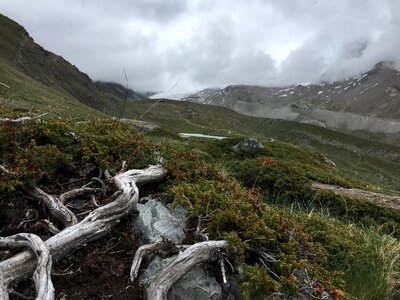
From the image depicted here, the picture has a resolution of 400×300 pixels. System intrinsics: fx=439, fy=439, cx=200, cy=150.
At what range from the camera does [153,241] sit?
5.80 metres

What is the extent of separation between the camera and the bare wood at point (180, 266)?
4.81 metres

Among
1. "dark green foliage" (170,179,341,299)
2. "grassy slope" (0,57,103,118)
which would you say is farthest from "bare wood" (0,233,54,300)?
"grassy slope" (0,57,103,118)

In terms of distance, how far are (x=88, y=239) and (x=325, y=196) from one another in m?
9.18

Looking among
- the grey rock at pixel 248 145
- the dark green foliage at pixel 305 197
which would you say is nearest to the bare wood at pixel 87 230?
the dark green foliage at pixel 305 197

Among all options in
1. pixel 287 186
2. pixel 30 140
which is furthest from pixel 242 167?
pixel 30 140

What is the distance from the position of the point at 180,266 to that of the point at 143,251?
555 millimetres

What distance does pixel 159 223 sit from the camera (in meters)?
6.24

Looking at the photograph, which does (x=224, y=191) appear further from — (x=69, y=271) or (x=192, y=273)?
(x=69, y=271)

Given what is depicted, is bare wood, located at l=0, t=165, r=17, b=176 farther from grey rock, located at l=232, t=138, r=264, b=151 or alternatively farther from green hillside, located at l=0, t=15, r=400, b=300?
grey rock, located at l=232, t=138, r=264, b=151

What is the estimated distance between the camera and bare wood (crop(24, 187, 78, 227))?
19.1ft

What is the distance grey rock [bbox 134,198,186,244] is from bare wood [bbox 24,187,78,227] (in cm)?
94

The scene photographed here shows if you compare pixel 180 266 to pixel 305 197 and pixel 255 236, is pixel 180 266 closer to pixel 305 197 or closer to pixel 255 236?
pixel 255 236

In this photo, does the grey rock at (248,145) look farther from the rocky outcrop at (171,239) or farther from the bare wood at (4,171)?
the bare wood at (4,171)

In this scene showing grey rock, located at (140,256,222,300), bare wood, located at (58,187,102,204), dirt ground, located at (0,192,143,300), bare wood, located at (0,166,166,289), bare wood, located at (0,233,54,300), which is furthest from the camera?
bare wood, located at (58,187,102,204)
